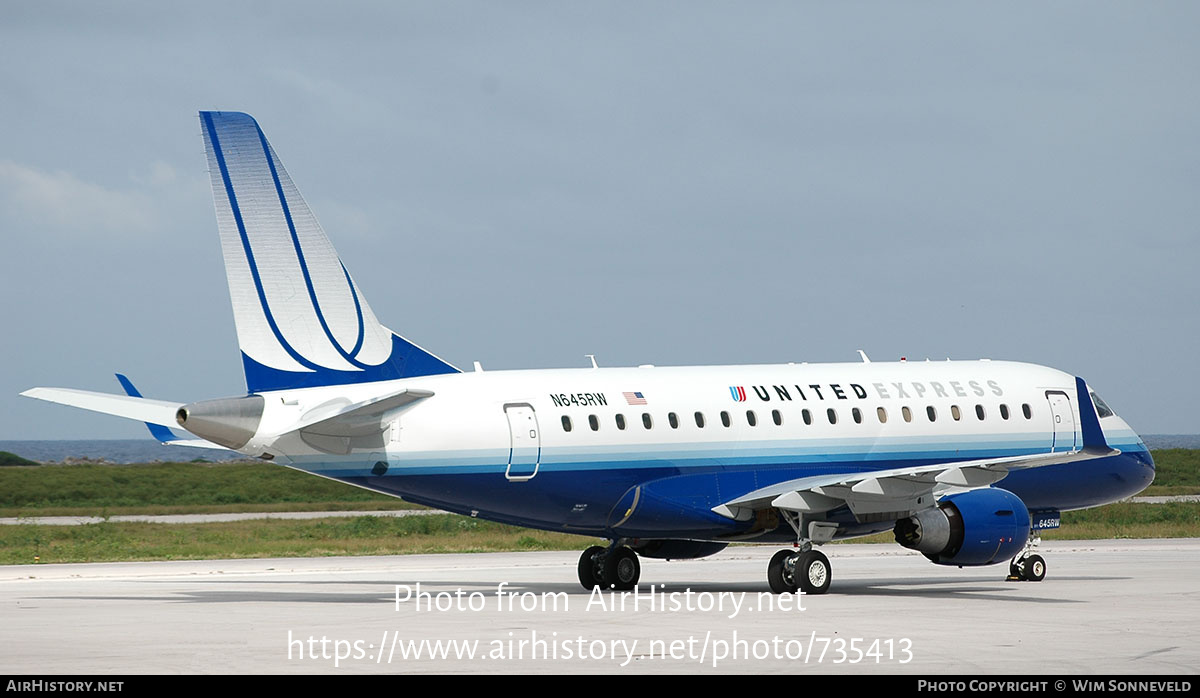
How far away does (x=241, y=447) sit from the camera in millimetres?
27562

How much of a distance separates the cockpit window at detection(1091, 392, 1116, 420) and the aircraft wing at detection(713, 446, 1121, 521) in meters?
5.83

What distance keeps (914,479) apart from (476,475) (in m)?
7.68

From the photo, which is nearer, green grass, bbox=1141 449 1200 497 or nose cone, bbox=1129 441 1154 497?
nose cone, bbox=1129 441 1154 497

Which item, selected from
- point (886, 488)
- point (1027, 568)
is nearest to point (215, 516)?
point (1027, 568)

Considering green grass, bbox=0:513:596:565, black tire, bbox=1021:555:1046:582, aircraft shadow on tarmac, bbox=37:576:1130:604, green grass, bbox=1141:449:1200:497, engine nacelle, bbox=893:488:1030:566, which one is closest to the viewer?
engine nacelle, bbox=893:488:1030:566

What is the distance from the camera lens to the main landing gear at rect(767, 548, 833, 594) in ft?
98.2

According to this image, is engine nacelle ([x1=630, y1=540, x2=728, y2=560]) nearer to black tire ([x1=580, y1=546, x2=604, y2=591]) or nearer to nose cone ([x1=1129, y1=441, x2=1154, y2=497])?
→ black tire ([x1=580, y1=546, x2=604, y2=591])

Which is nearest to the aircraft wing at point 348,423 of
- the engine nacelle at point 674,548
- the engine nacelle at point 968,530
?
the engine nacelle at point 674,548

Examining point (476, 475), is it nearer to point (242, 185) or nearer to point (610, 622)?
point (610, 622)

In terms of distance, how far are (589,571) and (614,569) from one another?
526 millimetres

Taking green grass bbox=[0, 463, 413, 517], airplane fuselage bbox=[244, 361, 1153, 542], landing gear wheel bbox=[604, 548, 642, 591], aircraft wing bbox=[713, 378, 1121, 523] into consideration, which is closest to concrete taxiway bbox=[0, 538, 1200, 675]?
landing gear wheel bbox=[604, 548, 642, 591]

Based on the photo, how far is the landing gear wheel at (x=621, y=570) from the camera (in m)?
32.4

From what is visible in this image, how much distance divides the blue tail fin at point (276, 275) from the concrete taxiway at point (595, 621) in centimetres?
411
